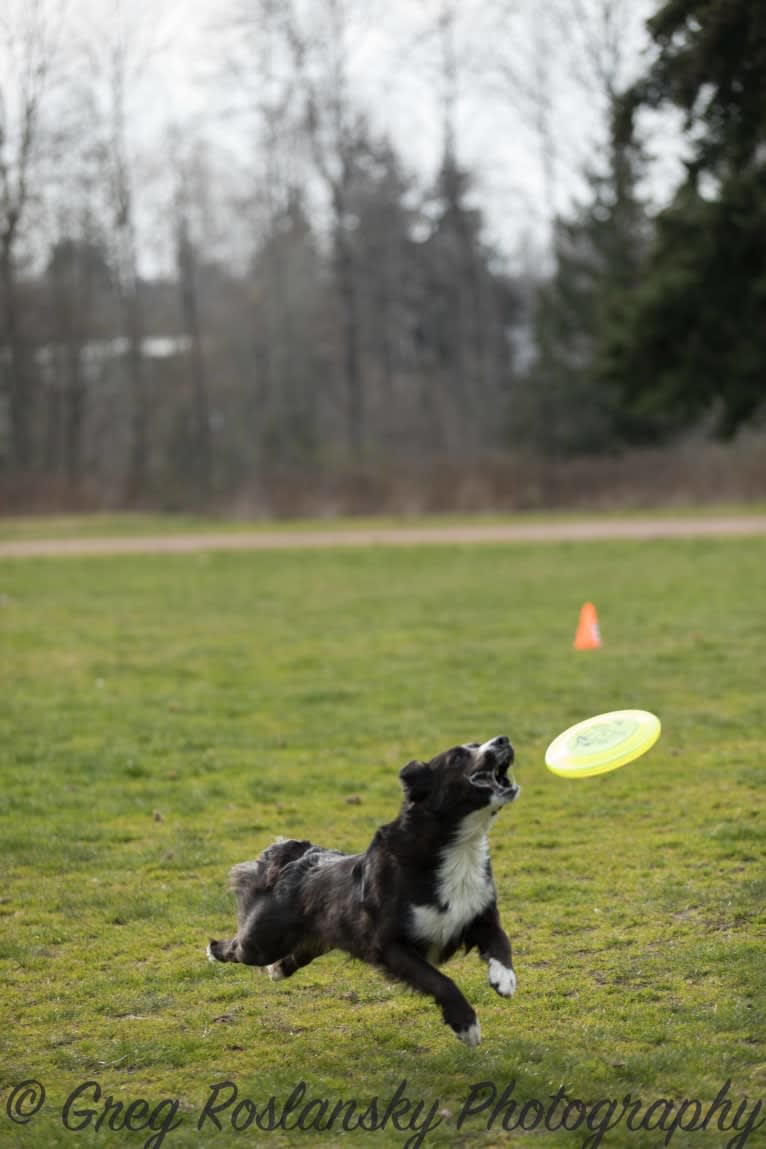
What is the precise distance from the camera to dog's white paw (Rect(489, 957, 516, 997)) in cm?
471

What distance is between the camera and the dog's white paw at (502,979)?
4715 mm

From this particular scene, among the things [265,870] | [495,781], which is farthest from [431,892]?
[265,870]

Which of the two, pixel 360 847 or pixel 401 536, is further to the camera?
pixel 401 536

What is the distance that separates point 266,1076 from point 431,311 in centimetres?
5503

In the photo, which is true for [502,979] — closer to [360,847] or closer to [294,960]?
[294,960]

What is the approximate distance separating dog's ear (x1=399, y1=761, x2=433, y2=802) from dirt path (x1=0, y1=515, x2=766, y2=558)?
21.5m

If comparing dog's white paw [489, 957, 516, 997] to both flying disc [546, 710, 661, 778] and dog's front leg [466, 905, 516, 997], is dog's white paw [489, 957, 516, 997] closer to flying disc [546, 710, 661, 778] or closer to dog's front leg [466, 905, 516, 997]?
dog's front leg [466, 905, 516, 997]

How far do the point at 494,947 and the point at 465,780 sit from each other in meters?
0.65

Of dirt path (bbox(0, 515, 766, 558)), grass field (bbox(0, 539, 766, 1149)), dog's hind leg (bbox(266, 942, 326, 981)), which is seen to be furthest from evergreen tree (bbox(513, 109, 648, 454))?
dog's hind leg (bbox(266, 942, 326, 981))

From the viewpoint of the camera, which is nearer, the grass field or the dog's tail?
the grass field

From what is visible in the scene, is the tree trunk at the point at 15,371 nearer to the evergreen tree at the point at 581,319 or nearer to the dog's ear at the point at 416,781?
the evergreen tree at the point at 581,319

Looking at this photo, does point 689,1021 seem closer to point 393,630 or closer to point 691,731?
point 691,731

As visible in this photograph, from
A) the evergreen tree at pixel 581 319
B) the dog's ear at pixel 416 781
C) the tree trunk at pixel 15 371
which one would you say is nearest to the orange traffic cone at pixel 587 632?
the dog's ear at pixel 416 781

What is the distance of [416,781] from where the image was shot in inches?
191
